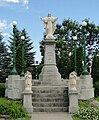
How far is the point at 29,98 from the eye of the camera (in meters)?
17.6

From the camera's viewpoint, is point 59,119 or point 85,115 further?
point 85,115

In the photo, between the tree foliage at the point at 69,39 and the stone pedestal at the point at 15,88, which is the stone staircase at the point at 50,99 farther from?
the tree foliage at the point at 69,39

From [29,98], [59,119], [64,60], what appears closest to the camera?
[59,119]

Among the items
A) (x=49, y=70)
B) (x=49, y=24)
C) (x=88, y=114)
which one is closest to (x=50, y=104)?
(x=88, y=114)

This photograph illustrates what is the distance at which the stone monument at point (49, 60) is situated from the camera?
912 inches

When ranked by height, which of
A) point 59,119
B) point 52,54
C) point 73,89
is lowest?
point 59,119

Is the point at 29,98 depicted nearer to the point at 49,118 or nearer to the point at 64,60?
the point at 49,118

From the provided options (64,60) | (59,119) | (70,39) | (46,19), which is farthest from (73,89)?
(70,39)

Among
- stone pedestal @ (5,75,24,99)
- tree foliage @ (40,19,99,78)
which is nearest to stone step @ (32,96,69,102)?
stone pedestal @ (5,75,24,99)

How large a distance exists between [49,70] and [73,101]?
652 cm

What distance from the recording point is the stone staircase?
17797 millimetres

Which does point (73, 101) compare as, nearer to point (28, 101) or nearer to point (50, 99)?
point (50, 99)

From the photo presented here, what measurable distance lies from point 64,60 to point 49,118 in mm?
26825

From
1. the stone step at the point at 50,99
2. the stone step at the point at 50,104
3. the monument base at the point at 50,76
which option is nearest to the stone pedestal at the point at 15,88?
the stone step at the point at 50,99
